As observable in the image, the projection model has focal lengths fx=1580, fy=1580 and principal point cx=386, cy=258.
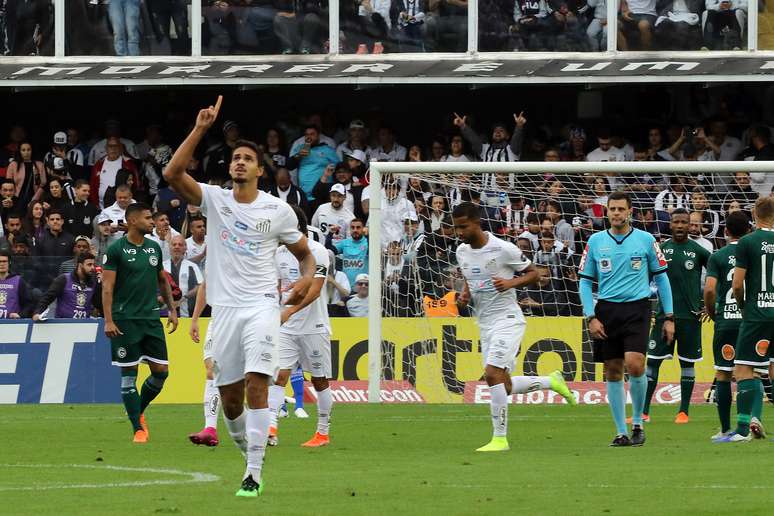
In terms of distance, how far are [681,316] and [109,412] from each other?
22.6 feet

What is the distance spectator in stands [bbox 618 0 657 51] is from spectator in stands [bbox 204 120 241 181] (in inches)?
251

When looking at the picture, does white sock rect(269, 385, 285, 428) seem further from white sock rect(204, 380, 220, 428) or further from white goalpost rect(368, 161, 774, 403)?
white goalpost rect(368, 161, 774, 403)

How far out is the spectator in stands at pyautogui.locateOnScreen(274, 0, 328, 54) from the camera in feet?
85.0

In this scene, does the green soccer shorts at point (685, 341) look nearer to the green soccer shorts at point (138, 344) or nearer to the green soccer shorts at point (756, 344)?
the green soccer shorts at point (756, 344)

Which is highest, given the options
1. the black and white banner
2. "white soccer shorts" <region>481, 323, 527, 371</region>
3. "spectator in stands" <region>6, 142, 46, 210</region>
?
the black and white banner

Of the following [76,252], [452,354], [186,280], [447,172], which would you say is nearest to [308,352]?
[447,172]

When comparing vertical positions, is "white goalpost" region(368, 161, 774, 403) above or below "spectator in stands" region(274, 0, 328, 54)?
below

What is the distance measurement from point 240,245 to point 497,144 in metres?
15.2

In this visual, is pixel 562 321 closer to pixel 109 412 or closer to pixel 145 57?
pixel 109 412

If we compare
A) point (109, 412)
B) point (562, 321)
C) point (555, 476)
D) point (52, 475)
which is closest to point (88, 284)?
point (109, 412)

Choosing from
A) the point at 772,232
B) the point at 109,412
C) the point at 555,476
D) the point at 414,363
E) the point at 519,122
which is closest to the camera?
the point at 555,476

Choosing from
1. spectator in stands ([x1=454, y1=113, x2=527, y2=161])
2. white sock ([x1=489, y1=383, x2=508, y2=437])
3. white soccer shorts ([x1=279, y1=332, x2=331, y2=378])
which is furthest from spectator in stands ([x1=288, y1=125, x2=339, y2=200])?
white sock ([x1=489, y1=383, x2=508, y2=437])

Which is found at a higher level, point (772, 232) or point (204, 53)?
point (204, 53)

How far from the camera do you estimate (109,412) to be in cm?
1905
